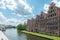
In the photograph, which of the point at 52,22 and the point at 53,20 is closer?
the point at 53,20

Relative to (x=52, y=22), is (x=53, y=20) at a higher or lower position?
higher

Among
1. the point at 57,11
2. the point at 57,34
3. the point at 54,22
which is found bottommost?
the point at 57,34

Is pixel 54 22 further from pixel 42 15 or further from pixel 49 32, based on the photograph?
pixel 42 15

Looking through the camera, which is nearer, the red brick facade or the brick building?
the brick building

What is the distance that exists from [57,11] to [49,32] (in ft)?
30.0

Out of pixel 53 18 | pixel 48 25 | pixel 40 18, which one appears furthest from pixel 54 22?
pixel 40 18

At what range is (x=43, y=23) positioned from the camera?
69.5 m

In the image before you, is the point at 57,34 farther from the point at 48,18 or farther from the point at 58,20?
the point at 48,18

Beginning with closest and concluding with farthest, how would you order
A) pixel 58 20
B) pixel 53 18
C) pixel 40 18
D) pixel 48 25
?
1. pixel 58 20
2. pixel 53 18
3. pixel 48 25
4. pixel 40 18

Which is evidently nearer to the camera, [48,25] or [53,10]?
[53,10]

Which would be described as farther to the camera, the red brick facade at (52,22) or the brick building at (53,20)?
the red brick facade at (52,22)

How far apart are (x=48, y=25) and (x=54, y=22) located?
5.88 metres

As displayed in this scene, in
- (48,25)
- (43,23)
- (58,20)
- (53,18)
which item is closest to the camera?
(58,20)

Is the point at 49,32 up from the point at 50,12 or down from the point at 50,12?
down
